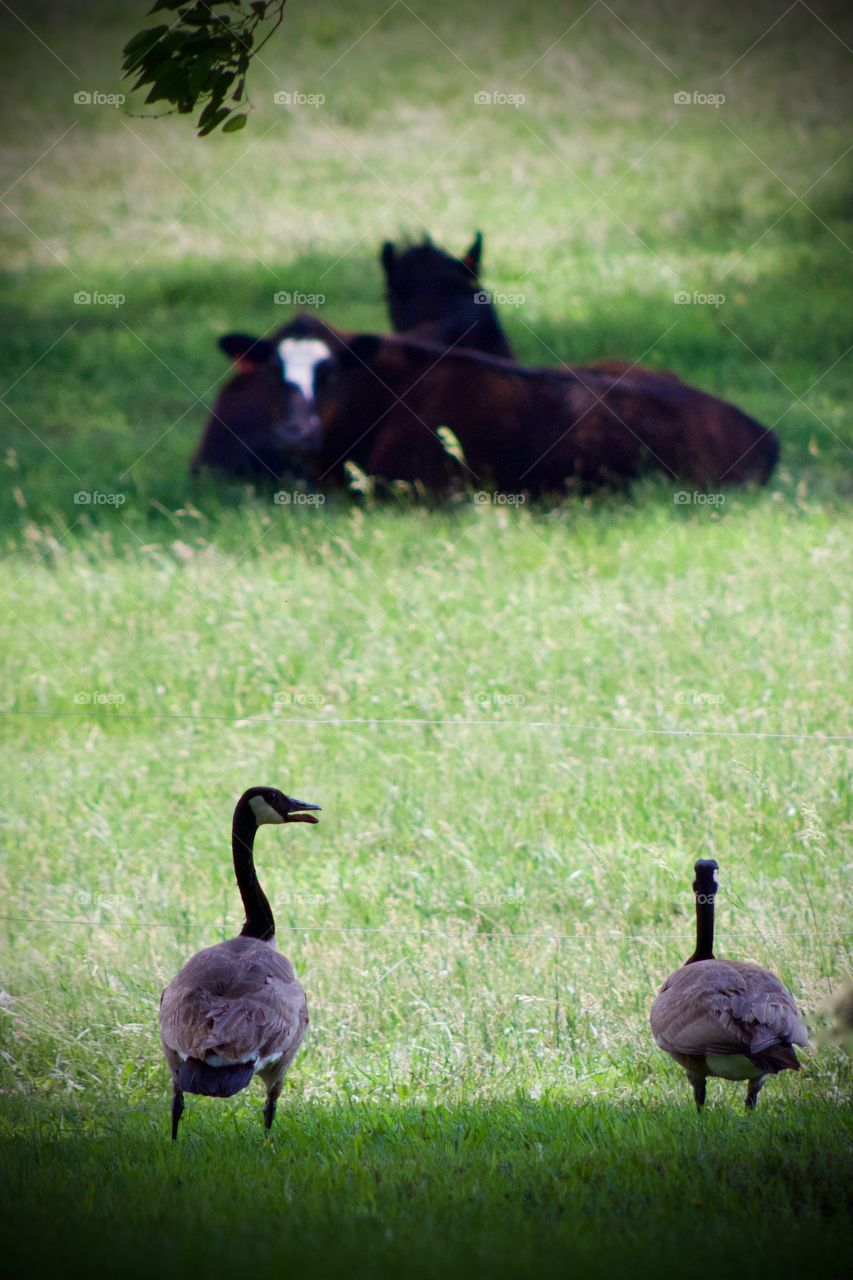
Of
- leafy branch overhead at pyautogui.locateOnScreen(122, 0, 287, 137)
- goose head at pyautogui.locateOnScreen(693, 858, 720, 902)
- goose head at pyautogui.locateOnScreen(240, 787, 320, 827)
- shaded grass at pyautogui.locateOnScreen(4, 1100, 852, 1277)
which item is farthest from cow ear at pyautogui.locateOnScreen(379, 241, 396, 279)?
shaded grass at pyautogui.locateOnScreen(4, 1100, 852, 1277)

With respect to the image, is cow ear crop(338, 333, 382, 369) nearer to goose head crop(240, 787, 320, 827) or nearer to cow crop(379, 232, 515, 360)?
cow crop(379, 232, 515, 360)

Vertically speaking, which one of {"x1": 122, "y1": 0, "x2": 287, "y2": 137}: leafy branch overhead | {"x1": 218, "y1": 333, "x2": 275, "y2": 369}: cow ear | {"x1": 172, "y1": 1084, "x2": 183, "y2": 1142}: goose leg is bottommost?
{"x1": 172, "y1": 1084, "x2": 183, "y2": 1142}: goose leg

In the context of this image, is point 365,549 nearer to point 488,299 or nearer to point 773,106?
point 488,299

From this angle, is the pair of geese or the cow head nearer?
the pair of geese

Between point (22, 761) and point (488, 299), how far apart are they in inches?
282

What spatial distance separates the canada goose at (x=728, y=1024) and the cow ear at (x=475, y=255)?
996 cm

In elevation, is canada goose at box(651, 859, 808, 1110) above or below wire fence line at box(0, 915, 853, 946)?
below

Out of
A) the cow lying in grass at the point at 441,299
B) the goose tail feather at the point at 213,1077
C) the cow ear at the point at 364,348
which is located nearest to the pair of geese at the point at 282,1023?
the goose tail feather at the point at 213,1077

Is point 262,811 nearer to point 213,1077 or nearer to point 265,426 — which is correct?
point 213,1077

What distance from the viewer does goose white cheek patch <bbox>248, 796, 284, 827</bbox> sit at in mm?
4988

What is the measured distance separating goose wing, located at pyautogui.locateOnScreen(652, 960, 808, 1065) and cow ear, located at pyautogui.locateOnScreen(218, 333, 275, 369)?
8563 mm

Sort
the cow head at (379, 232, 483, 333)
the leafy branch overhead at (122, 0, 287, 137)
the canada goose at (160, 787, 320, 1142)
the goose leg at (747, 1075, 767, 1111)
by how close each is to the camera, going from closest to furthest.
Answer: the canada goose at (160, 787, 320, 1142) < the goose leg at (747, 1075, 767, 1111) < the leafy branch overhead at (122, 0, 287, 137) < the cow head at (379, 232, 483, 333)

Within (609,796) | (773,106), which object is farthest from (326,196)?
(609,796)

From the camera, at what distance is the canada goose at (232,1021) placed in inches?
161
